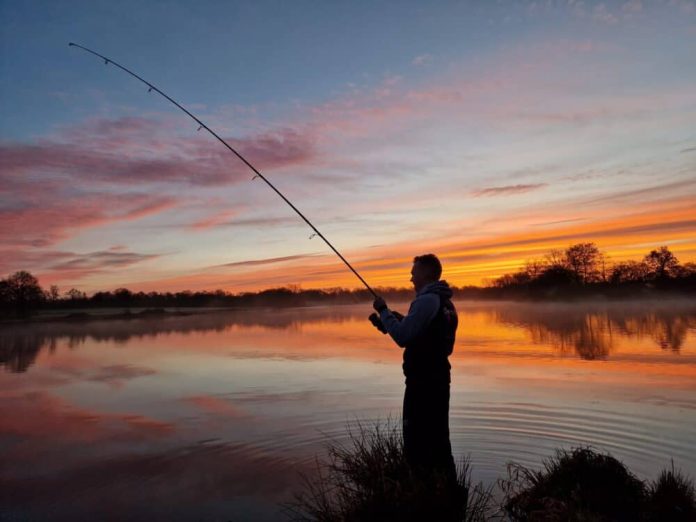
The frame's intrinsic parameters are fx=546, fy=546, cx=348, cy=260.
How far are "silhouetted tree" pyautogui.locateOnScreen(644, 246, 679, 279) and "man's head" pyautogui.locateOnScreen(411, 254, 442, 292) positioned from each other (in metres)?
74.8

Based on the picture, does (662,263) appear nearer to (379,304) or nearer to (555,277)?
(555,277)

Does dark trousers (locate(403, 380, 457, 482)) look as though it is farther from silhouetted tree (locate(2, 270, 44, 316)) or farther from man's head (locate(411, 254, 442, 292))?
silhouetted tree (locate(2, 270, 44, 316))

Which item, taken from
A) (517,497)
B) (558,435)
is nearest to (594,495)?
(517,497)

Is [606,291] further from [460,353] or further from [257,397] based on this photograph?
[257,397]

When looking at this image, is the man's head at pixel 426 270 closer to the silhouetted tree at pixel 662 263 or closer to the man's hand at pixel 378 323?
the man's hand at pixel 378 323

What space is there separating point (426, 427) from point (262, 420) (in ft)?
16.8

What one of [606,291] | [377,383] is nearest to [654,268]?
[606,291]

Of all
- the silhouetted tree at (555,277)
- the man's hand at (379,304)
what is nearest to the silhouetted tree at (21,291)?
the silhouetted tree at (555,277)

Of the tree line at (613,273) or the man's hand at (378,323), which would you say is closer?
the man's hand at (378,323)

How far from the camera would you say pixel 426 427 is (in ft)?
13.9

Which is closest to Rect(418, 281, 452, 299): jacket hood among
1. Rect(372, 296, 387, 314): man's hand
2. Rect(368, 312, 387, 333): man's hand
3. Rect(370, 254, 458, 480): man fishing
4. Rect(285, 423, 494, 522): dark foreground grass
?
Rect(370, 254, 458, 480): man fishing

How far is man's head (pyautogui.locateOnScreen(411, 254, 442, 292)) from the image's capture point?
4.36m

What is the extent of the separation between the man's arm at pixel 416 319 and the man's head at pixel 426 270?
0.24 m

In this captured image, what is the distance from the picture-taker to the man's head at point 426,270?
14.3 ft
